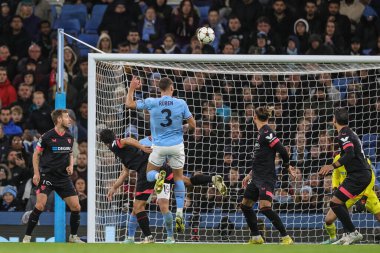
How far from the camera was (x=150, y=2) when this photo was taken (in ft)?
67.1

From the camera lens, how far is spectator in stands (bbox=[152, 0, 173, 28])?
19.8m

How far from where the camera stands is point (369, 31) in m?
18.9

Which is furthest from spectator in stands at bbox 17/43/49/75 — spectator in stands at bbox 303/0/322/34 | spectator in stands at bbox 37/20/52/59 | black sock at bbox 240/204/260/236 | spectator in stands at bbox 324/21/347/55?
black sock at bbox 240/204/260/236

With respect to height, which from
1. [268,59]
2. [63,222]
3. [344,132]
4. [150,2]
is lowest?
[63,222]

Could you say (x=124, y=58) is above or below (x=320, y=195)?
above

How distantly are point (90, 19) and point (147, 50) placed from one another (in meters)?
2.33

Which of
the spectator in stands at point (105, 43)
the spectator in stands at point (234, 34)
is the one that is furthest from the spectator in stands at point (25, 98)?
the spectator in stands at point (234, 34)

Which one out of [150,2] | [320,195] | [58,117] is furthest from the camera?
[150,2]

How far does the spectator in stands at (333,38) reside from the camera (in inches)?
726

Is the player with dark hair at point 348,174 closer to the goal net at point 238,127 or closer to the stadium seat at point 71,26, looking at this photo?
the goal net at point 238,127

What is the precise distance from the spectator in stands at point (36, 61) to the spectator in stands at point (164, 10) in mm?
2168

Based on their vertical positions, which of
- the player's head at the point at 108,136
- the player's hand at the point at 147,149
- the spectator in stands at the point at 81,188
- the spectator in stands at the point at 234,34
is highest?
the spectator in stands at the point at 234,34

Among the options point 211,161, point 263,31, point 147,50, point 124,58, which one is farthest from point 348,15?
point 124,58

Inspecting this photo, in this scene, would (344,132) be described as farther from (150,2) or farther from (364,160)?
(150,2)
